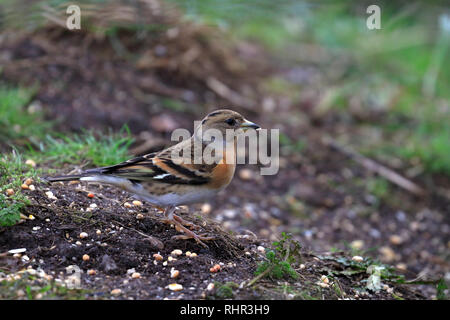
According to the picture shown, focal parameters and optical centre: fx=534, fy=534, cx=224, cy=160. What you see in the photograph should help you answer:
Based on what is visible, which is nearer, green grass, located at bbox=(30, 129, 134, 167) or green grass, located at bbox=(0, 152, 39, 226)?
green grass, located at bbox=(0, 152, 39, 226)

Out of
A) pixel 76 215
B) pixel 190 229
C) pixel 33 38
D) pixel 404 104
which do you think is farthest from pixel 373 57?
pixel 76 215

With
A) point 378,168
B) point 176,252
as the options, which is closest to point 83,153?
point 176,252

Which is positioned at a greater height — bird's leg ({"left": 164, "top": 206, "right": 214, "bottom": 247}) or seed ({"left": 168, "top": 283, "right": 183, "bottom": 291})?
bird's leg ({"left": 164, "top": 206, "right": 214, "bottom": 247})

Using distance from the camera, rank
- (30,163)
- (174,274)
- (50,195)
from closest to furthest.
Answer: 1. (174,274)
2. (50,195)
3. (30,163)

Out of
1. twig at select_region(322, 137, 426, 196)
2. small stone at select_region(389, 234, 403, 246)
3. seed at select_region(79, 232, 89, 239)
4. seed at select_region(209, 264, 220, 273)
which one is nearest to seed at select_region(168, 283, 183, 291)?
seed at select_region(209, 264, 220, 273)

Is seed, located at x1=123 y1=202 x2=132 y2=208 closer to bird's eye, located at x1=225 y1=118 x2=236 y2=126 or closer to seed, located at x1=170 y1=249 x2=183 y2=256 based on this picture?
seed, located at x1=170 y1=249 x2=183 y2=256

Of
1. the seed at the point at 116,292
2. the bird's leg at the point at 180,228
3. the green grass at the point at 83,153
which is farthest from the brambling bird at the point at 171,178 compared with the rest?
the green grass at the point at 83,153

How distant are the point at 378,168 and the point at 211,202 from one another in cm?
256

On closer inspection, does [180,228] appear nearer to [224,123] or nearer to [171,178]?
[171,178]

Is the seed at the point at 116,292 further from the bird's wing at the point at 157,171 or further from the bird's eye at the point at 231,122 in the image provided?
the bird's eye at the point at 231,122

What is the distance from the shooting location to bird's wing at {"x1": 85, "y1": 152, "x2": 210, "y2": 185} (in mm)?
4015

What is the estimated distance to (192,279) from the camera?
11.8ft

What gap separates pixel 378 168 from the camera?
24.1 feet

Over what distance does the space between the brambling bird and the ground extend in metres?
0.25
